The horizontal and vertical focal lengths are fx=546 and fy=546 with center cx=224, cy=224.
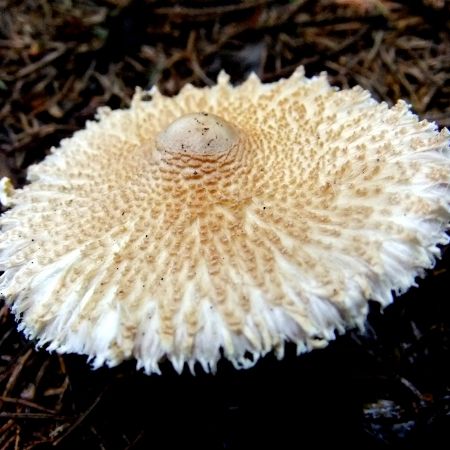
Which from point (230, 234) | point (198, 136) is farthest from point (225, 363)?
point (198, 136)

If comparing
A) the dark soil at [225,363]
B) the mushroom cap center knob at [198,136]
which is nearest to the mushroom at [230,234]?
the mushroom cap center knob at [198,136]

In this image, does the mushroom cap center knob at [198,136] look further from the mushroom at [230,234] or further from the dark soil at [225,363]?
the dark soil at [225,363]

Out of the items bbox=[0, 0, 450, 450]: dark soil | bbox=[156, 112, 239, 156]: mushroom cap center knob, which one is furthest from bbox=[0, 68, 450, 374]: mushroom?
bbox=[0, 0, 450, 450]: dark soil

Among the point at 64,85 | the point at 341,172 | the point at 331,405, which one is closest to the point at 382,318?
the point at 331,405

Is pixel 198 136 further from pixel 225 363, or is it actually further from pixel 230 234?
pixel 225 363

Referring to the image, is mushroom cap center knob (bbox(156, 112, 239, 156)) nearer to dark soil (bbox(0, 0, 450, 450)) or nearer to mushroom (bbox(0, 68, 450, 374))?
mushroom (bbox(0, 68, 450, 374))

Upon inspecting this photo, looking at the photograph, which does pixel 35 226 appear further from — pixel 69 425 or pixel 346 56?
pixel 346 56

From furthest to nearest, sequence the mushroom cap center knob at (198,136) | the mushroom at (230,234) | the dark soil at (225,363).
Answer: the dark soil at (225,363), the mushroom cap center knob at (198,136), the mushroom at (230,234)
